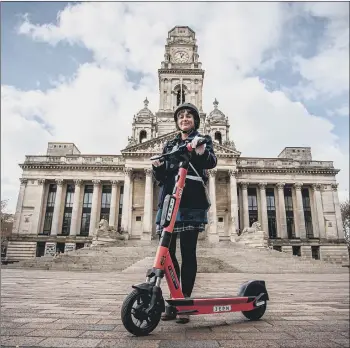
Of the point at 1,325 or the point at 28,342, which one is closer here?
the point at 28,342

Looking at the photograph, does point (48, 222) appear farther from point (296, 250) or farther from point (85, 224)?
point (296, 250)

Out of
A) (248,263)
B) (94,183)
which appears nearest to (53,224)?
(94,183)

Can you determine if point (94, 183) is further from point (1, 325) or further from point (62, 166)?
point (1, 325)

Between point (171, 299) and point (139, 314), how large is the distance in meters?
0.43

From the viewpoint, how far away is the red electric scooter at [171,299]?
2699 millimetres

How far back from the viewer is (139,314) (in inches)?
106

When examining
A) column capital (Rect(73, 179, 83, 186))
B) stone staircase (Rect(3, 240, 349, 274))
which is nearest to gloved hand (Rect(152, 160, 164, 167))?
stone staircase (Rect(3, 240, 349, 274))

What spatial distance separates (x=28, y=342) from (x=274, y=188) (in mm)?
42709

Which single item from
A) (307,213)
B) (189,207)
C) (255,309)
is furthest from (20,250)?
(255,309)

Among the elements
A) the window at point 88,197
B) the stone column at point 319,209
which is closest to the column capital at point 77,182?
the window at point 88,197

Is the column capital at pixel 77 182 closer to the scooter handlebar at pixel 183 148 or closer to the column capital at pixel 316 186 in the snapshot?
the column capital at pixel 316 186

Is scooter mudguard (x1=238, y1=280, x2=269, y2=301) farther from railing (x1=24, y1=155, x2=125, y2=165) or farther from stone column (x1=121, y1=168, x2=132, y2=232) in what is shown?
railing (x1=24, y1=155, x2=125, y2=165)

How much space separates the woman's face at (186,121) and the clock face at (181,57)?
1901 inches

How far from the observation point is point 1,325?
2.98m
